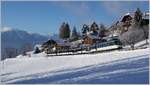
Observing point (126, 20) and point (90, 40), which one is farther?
point (126, 20)

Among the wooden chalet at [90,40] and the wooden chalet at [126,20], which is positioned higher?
the wooden chalet at [126,20]

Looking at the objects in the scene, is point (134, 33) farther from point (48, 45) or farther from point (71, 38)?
point (71, 38)

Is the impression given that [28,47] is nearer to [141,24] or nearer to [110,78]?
[141,24]

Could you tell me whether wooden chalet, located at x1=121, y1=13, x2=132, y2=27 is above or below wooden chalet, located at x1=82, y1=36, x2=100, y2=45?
above

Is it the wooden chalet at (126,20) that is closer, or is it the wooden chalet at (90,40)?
the wooden chalet at (126,20)

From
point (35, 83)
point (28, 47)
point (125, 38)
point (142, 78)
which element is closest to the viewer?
point (142, 78)

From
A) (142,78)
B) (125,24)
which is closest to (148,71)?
(142,78)

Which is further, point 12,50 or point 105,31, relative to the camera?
point 12,50

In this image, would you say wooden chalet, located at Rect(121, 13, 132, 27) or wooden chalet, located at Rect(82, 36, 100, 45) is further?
wooden chalet, located at Rect(82, 36, 100, 45)

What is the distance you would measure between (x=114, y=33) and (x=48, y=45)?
13.9 metres

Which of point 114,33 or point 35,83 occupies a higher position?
point 114,33

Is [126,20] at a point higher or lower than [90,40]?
higher

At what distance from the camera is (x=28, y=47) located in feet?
391

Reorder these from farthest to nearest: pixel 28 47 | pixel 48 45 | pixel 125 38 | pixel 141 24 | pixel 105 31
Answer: pixel 28 47 → pixel 105 31 → pixel 48 45 → pixel 141 24 → pixel 125 38
